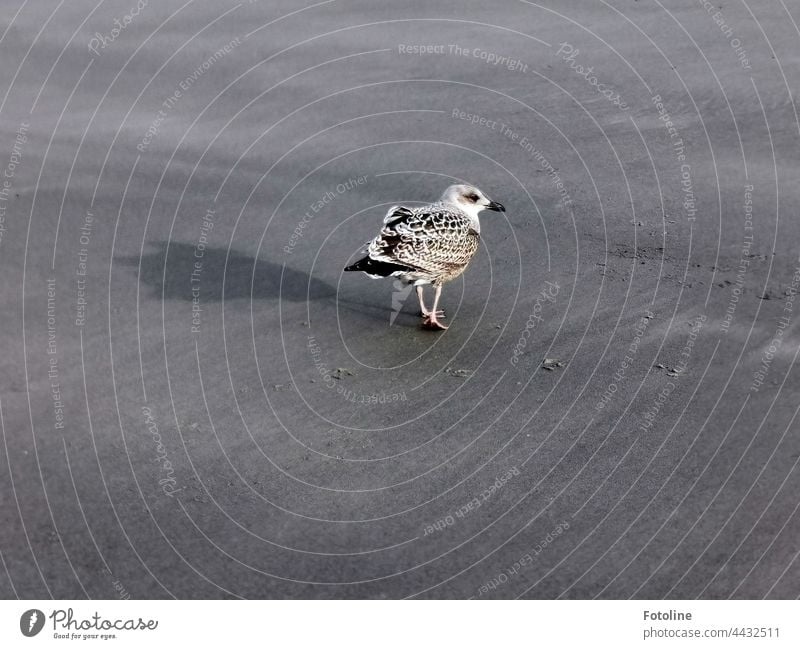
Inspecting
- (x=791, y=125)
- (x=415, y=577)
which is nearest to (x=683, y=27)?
(x=791, y=125)

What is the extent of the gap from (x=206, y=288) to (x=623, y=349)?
13.1 ft

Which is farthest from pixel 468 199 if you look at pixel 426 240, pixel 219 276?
pixel 219 276

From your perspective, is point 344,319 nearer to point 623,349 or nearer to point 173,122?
point 623,349

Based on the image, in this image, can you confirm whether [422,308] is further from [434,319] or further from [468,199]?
[468,199]

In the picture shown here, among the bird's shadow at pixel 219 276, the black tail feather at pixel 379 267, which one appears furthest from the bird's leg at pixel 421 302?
the bird's shadow at pixel 219 276

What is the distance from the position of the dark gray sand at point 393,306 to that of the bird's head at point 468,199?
0.70 metres

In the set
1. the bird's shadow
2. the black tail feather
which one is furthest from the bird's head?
the bird's shadow

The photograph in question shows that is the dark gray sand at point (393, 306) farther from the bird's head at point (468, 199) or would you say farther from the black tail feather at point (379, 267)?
the bird's head at point (468, 199)

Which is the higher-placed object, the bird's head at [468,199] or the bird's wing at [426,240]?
the bird's head at [468,199]

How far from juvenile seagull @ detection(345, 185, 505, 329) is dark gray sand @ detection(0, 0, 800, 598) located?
453 mm

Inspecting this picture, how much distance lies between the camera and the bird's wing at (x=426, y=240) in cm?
954

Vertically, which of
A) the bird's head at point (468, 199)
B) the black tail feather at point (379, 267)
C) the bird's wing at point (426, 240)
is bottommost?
the black tail feather at point (379, 267)

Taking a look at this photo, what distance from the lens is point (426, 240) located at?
9586 millimetres

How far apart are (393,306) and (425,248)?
0.90 metres
